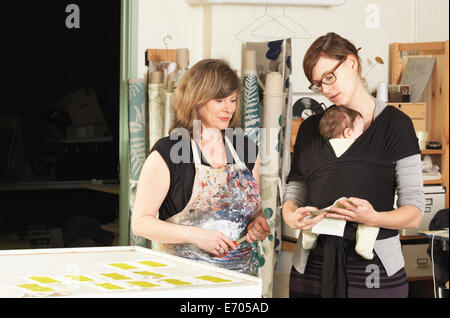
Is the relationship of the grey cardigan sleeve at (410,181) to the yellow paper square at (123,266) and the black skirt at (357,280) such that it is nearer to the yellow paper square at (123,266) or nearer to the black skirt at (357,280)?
the black skirt at (357,280)

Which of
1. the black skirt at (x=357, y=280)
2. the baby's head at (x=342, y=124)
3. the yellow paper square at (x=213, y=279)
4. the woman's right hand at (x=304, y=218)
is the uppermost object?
the baby's head at (x=342, y=124)

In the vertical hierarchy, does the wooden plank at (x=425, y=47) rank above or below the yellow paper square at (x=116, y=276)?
above

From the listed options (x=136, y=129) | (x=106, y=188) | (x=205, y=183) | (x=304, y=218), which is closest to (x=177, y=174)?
(x=205, y=183)

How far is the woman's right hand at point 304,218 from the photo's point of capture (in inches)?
85.3

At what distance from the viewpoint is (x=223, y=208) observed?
2.39m

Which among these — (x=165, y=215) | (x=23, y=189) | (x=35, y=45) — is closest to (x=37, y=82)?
(x=35, y=45)

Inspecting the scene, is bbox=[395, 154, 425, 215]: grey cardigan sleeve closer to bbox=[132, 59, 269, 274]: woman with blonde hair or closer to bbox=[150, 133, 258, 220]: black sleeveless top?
bbox=[132, 59, 269, 274]: woman with blonde hair

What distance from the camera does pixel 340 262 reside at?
2.12 m

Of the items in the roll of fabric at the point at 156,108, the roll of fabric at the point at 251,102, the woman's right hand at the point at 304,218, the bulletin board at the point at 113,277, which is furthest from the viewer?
the roll of fabric at the point at 156,108

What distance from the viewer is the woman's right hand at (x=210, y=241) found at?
2.25 metres

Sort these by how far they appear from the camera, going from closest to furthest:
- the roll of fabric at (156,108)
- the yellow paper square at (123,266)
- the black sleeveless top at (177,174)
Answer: the yellow paper square at (123,266), the black sleeveless top at (177,174), the roll of fabric at (156,108)

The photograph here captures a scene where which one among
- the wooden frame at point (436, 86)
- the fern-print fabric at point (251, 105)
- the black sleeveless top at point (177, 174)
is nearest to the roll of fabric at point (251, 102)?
the fern-print fabric at point (251, 105)

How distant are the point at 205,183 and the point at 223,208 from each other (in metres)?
0.12

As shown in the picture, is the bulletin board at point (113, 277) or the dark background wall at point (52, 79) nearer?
the bulletin board at point (113, 277)
